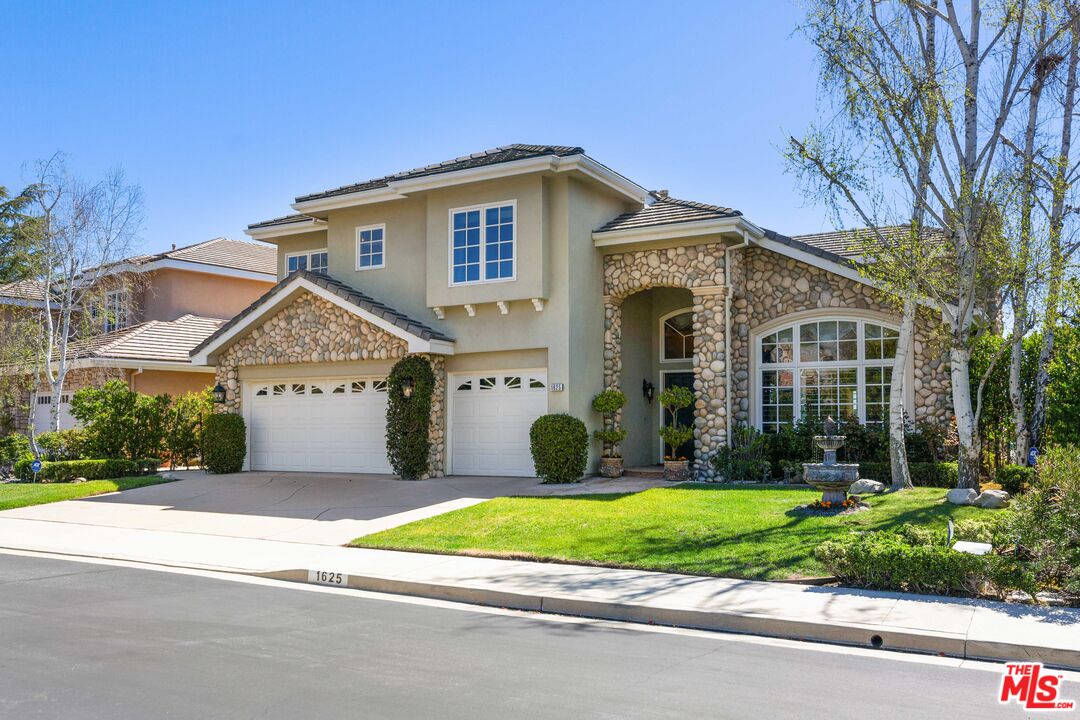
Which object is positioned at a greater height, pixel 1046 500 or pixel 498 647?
A: pixel 1046 500

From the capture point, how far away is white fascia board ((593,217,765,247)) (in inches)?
675

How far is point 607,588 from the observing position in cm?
902

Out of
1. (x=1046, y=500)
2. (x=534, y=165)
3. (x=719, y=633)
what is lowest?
(x=719, y=633)

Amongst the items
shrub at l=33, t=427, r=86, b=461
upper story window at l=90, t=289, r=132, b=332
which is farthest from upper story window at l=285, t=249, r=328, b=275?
shrub at l=33, t=427, r=86, b=461

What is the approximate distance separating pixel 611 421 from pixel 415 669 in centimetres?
1255

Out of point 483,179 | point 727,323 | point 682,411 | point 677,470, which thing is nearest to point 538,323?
point 483,179

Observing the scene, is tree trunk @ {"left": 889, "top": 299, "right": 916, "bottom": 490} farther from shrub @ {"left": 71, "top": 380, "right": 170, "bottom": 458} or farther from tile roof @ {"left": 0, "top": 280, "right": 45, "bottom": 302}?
tile roof @ {"left": 0, "top": 280, "right": 45, "bottom": 302}

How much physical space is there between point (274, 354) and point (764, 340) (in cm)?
1081

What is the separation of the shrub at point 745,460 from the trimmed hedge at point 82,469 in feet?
43.5

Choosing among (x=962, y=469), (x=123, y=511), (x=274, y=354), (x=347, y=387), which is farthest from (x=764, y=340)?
(x=123, y=511)

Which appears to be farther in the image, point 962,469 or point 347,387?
point 347,387

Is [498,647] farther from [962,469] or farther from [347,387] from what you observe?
[347,387]

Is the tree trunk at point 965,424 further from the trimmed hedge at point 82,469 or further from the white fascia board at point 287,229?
the trimmed hedge at point 82,469

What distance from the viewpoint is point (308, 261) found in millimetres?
22609
